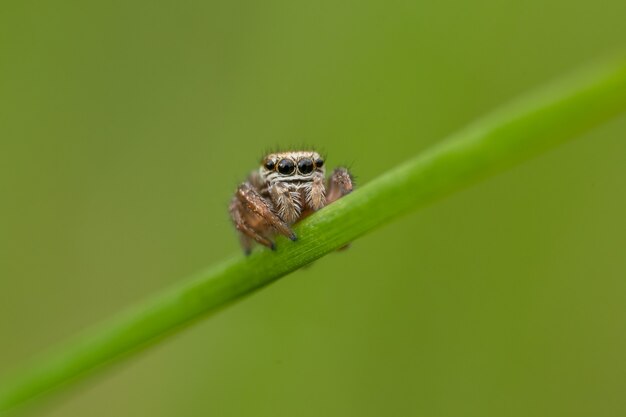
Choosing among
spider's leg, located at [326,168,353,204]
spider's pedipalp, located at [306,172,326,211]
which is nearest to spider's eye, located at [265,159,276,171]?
spider's pedipalp, located at [306,172,326,211]

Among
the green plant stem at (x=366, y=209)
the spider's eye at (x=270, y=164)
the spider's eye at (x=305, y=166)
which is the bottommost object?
the green plant stem at (x=366, y=209)

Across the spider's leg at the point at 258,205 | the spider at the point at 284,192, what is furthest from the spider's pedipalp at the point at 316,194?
the spider's leg at the point at 258,205

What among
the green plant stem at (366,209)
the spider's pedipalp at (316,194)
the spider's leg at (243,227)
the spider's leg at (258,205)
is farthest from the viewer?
the spider's pedipalp at (316,194)

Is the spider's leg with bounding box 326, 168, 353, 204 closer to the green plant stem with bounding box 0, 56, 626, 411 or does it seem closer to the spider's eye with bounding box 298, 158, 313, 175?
the spider's eye with bounding box 298, 158, 313, 175

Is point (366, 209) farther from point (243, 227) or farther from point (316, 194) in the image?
point (243, 227)

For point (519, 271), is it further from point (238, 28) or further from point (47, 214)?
point (47, 214)

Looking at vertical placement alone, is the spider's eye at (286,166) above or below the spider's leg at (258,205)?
above

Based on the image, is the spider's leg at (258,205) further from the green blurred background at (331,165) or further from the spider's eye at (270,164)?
the green blurred background at (331,165)

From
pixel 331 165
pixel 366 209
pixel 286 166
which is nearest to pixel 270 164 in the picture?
pixel 286 166

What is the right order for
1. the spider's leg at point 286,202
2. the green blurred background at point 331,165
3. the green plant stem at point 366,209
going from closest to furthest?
the green plant stem at point 366,209, the spider's leg at point 286,202, the green blurred background at point 331,165
